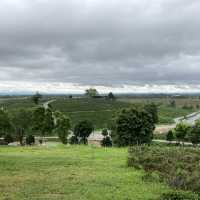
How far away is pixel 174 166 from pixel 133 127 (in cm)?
3131

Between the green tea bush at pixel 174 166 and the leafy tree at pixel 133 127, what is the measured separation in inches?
1001

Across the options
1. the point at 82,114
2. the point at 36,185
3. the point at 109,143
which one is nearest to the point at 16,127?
the point at 109,143

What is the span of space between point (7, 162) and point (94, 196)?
8.87 metres

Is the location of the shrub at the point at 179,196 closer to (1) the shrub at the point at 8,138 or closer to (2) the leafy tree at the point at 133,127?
(2) the leafy tree at the point at 133,127

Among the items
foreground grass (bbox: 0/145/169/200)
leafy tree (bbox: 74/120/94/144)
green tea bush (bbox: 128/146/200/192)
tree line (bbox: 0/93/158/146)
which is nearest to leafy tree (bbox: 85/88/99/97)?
leafy tree (bbox: 74/120/94/144)

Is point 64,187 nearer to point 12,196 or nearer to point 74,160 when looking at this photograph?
point 12,196

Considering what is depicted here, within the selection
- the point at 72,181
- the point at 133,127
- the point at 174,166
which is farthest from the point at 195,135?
the point at 72,181

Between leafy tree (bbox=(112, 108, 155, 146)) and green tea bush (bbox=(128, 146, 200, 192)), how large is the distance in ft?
83.4

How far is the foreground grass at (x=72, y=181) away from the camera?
42.2ft

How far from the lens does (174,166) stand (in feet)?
58.7

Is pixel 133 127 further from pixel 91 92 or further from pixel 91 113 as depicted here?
pixel 91 92

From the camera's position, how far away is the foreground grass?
42.2 feet

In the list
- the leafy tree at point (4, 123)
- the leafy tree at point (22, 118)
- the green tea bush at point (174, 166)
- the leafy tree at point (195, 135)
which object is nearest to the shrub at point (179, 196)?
the green tea bush at point (174, 166)

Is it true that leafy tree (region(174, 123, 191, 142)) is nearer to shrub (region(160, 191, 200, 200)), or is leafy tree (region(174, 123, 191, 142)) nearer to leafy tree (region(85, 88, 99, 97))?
shrub (region(160, 191, 200, 200))
